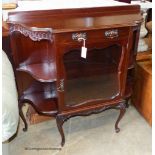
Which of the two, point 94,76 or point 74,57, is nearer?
point 74,57

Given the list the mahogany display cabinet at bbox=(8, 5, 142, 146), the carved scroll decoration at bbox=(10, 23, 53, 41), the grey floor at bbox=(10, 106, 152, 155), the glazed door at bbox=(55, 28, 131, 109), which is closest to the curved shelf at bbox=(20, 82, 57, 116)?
the mahogany display cabinet at bbox=(8, 5, 142, 146)

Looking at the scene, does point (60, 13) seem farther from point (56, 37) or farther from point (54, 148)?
point (54, 148)

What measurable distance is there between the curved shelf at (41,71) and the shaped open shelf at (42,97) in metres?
0.20

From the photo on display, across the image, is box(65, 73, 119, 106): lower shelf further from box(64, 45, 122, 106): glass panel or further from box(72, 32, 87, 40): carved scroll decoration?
box(72, 32, 87, 40): carved scroll decoration

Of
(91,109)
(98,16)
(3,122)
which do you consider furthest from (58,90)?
(98,16)

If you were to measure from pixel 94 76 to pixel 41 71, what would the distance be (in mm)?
360

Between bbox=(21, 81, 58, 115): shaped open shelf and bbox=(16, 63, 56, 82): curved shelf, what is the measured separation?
199 mm

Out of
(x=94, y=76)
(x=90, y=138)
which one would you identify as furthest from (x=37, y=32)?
(x=90, y=138)

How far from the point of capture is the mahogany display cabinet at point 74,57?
122 cm

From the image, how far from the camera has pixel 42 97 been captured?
1.62m

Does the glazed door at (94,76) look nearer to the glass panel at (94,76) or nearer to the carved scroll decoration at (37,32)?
the glass panel at (94,76)

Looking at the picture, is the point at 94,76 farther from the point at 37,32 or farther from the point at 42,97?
the point at 37,32

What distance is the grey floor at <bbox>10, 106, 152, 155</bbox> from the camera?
157 cm

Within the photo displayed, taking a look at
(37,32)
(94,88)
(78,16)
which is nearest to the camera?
(37,32)
